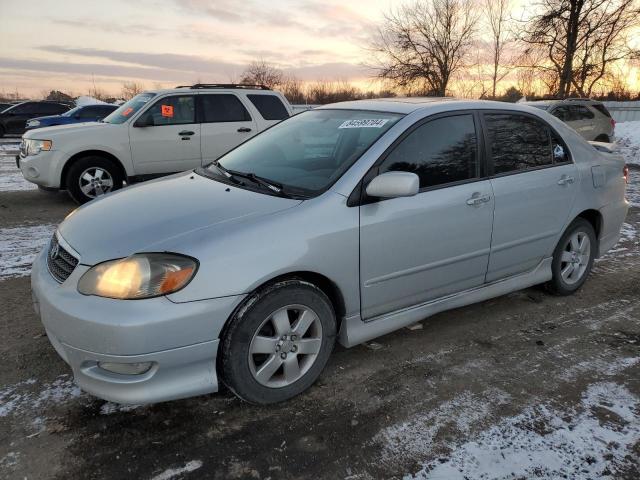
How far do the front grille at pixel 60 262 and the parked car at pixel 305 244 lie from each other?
0.5 inches

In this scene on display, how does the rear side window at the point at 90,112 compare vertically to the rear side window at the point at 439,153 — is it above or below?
above

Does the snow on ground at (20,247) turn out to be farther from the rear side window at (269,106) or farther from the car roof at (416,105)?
the rear side window at (269,106)

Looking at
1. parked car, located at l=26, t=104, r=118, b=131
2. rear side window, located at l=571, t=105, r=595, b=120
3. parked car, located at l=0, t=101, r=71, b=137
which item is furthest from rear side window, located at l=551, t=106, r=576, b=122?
parked car, located at l=0, t=101, r=71, b=137

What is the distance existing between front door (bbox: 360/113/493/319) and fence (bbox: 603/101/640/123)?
70.8ft

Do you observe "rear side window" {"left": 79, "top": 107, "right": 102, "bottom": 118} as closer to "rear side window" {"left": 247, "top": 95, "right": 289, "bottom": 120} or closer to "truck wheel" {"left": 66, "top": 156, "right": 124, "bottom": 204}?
"truck wheel" {"left": 66, "top": 156, "right": 124, "bottom": 204}

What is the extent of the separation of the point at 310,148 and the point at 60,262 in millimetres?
1725

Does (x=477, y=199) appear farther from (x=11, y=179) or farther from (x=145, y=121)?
(x=11, y=179)

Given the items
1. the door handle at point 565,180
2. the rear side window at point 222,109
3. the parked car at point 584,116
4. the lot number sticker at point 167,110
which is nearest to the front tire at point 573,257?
the door handle at point 565,180

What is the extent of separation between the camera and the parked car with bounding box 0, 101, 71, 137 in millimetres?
18875

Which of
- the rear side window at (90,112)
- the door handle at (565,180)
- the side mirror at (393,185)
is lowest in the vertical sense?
the door handle at (565,180)

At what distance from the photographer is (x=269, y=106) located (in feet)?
28.0

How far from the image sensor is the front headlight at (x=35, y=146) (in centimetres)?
718

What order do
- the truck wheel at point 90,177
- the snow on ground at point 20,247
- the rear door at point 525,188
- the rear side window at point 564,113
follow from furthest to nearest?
the rear side window at point 564,113
the truck wheel at point 90,177
the snow on ground at point 20,247
the rear door at point 525,188

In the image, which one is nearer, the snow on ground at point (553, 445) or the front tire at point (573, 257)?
the snow on ground at point (553, 445)
